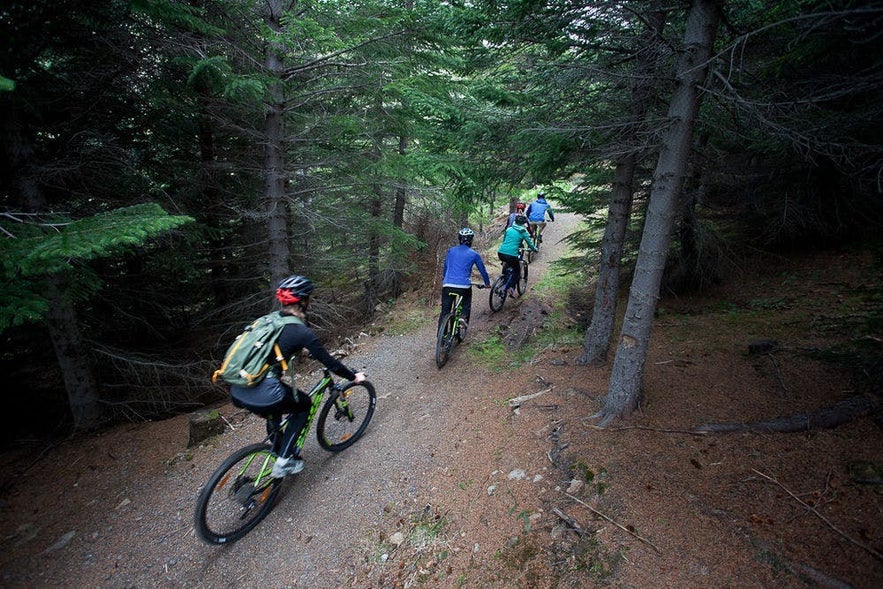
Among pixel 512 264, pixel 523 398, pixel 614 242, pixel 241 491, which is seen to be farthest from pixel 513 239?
pixel 241 491

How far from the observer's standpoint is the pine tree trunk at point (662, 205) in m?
3.38

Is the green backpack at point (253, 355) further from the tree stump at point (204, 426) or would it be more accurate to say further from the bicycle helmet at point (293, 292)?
the tree stump at point (204, 426)

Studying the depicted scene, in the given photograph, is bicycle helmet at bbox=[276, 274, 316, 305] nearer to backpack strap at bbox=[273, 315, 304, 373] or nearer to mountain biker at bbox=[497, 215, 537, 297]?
backpack strap at bbox=[273, 315, 304, 373]

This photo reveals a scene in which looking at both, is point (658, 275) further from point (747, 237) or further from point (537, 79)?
point (747, 237)

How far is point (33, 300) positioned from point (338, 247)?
33.6 feet

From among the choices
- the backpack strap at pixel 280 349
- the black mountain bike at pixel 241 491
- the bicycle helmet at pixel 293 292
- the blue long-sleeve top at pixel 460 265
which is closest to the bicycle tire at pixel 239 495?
the black mountain bike at pixel 241 491

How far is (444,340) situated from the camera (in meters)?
7.09

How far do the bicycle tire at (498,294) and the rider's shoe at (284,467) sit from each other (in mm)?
6531

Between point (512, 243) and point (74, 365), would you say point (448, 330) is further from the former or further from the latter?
point (74, 365)

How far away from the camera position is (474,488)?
3.88 metres

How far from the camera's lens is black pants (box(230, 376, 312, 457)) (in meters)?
3.52

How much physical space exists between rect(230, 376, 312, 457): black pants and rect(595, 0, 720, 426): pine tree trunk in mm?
3653

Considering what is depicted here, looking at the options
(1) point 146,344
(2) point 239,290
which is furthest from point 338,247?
(1) point 146,344

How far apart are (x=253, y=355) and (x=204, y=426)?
147 inches
